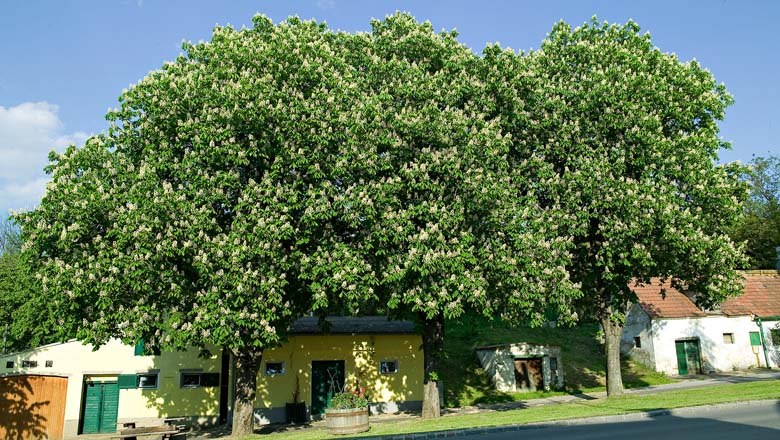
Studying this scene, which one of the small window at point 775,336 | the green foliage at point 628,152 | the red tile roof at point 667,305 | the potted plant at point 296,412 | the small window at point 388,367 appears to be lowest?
the potted plant at point 296,412

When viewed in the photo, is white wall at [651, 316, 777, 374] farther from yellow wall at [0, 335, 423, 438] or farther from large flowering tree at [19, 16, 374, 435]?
large flowering tree at [19, 16, 374, 435]

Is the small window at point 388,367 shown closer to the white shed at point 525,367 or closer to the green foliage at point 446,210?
the white shed at point 525,367

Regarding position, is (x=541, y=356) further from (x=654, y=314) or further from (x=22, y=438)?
(x=22, y=438)

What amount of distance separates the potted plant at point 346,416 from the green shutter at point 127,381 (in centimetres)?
1286

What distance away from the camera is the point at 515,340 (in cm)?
4262

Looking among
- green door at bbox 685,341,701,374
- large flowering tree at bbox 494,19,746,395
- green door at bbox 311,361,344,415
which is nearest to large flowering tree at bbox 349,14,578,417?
large flowering tree at bbox 494,19,746,395

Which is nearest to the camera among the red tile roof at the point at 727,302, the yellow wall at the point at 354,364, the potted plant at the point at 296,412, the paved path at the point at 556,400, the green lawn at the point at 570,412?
the green lawn at the point at 570,412

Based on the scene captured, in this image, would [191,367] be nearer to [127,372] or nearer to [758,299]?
[127,372]

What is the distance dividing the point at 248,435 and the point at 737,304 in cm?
3944

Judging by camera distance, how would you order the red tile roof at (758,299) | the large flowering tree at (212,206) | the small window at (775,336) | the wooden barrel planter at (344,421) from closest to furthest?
the large flowering tree at (212,206) < the wooden barrel planter at (344,421) < the small window at (775,336) < the red tile roof at (758,299)

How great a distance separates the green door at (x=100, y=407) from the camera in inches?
1134

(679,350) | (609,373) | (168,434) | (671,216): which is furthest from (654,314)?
(168,434)

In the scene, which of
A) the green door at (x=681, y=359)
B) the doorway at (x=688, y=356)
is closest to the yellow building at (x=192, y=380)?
the green door at (x=681, y=359)

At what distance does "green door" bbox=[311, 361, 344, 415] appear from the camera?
30016mm
